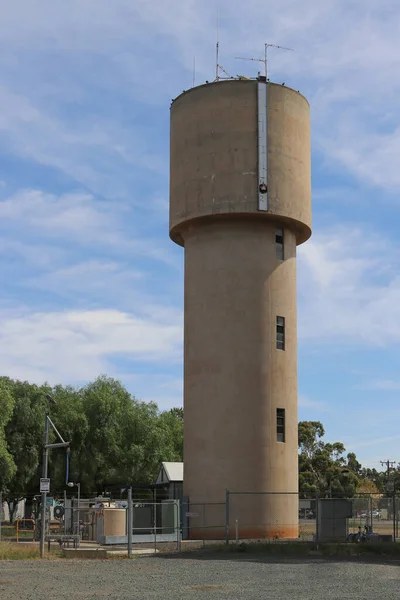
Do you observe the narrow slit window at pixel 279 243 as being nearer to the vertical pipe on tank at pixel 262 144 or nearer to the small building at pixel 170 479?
the vertical pipe on tank at pixel 262 144

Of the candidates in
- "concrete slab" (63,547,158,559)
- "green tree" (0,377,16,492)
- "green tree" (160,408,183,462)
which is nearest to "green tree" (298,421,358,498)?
"green tree" (160,408,183,462)

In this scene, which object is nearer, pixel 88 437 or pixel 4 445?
pixel 4 445

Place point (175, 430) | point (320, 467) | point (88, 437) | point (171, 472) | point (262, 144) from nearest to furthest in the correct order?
1. point (262, 144)
2. point (171, 472)
3. point (88, 437)
4. point (175, 430)
5. point (320, 467)

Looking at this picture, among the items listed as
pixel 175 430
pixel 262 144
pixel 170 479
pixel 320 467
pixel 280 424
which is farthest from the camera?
pixel 320 467

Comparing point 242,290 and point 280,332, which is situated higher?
point 242,290

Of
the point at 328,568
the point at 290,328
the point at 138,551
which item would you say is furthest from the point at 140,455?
the point at 328,568

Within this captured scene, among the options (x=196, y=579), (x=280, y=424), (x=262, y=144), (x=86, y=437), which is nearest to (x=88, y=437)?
(x=86, y=437)

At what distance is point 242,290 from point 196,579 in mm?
18459

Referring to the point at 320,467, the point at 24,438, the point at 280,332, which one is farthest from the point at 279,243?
the point at 320,467

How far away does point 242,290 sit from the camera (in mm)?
39406

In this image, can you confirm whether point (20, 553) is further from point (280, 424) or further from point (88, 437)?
point (88, 437)

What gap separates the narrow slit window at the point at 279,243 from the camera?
135 feet

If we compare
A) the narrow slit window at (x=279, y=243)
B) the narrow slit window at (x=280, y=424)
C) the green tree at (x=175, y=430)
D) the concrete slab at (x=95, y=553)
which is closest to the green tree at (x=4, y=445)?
the green tree at (x=175, y=430)

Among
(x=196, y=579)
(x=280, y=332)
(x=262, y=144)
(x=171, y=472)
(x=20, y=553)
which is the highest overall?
(x=262, y=144)
